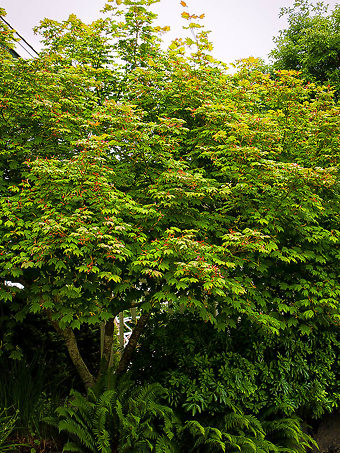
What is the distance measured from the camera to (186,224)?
16.5ft

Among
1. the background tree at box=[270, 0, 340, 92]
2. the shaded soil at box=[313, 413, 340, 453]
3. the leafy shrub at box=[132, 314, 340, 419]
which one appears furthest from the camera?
the background tree at box=[270, 0, 340, 92]

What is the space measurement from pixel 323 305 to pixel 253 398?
5.41ft

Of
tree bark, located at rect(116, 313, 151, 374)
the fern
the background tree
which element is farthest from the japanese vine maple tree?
the background tree

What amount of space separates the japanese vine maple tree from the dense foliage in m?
0.03

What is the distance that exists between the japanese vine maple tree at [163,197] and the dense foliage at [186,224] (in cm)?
3

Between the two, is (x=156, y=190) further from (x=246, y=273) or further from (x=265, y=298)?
(x=265, y=298)

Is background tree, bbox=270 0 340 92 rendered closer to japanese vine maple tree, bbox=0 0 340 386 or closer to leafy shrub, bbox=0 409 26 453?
japanese vine maple tree, bbox=0 0 340 386

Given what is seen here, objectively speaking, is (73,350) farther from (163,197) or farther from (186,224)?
(163,197)

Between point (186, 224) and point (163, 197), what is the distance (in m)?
0.72

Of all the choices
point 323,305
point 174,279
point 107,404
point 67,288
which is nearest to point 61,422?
point 107,404

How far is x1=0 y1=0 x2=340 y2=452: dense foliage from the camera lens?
4.25m

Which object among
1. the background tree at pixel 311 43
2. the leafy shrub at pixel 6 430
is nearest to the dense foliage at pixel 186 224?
the leafy shrub at pixel 6 430

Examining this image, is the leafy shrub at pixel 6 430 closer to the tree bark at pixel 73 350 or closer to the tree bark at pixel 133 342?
the tree bark at pixel 73 350

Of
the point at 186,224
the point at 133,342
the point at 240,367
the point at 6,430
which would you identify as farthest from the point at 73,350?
the point at 186,224
